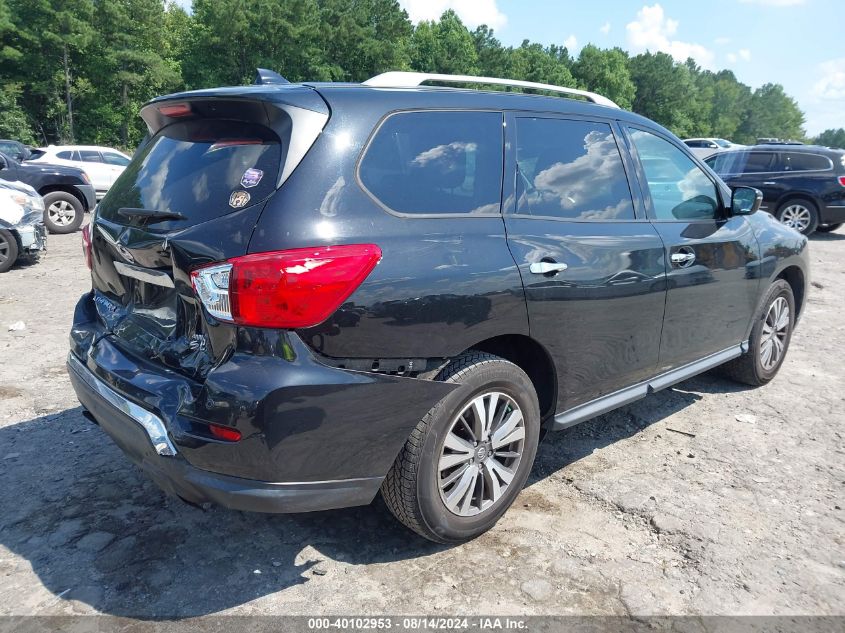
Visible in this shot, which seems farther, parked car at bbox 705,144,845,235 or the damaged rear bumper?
parked car at bbox 705,144,845,235

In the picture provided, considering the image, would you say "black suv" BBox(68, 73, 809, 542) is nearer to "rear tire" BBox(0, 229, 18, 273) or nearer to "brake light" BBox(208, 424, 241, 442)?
"brake light" BBox(208, 424, 241, 442)

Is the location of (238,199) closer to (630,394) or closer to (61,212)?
(630,394)

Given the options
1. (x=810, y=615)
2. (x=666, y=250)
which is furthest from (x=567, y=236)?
(x=810, y=615)

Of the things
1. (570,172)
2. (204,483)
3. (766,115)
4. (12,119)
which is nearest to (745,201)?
(570,172)

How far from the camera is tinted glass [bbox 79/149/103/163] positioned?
56.2ft

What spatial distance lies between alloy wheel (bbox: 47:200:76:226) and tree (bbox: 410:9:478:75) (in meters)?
59.3

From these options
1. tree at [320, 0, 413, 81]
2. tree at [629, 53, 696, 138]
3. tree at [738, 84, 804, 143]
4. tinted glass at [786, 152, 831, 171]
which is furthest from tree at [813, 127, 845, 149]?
tinted glass at [786, 152, 831, 171]

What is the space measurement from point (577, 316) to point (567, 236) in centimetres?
37

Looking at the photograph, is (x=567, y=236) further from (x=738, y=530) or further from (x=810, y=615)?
(x=810, y=615)

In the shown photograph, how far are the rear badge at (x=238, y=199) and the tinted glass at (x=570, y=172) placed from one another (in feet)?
3.98

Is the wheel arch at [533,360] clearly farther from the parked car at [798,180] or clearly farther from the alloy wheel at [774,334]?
the parked car at [798,180]

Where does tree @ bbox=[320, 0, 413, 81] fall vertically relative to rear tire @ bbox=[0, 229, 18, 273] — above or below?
above

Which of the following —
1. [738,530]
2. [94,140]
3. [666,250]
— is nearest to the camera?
[738,530]

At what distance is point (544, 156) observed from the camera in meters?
3.28
